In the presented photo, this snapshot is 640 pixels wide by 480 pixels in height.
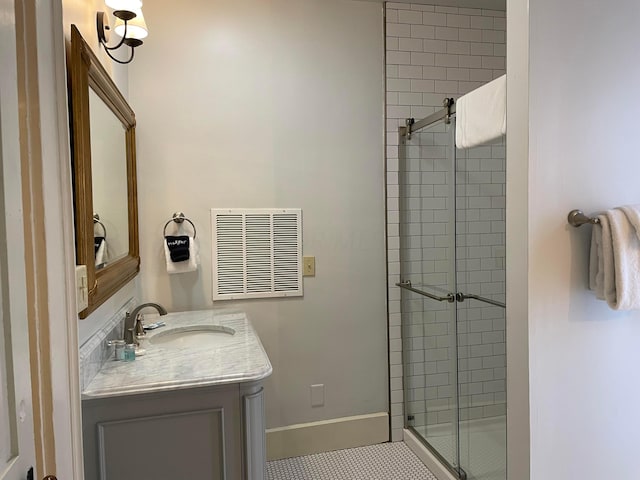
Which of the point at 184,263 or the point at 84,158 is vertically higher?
the point at 84,158

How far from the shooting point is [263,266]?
99.3 inches

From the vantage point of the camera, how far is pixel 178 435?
142 centimetres

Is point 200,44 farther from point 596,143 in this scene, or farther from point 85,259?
point 596,143

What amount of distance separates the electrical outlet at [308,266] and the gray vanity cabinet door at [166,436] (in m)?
1.19

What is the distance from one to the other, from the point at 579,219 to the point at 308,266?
151 cm

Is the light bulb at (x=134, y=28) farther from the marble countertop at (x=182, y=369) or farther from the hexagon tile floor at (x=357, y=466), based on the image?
the hexagon tile floor at (x=357, y=466)

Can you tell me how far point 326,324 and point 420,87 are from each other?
148cm

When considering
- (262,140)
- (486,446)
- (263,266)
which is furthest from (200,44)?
(486,446)

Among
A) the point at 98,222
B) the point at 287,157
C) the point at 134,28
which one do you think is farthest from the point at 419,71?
the point at 98,222

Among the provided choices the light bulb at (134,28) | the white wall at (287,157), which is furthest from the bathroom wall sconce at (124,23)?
the white wall at (287,157)

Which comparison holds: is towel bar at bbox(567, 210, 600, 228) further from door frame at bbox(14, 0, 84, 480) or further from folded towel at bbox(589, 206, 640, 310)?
door frame at bbox(14, 0, 84, 480)

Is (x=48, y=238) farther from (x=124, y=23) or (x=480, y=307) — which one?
(x=480, y=307)

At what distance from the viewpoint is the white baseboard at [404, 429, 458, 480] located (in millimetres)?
2291

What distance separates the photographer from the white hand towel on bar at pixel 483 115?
5.05 ft
